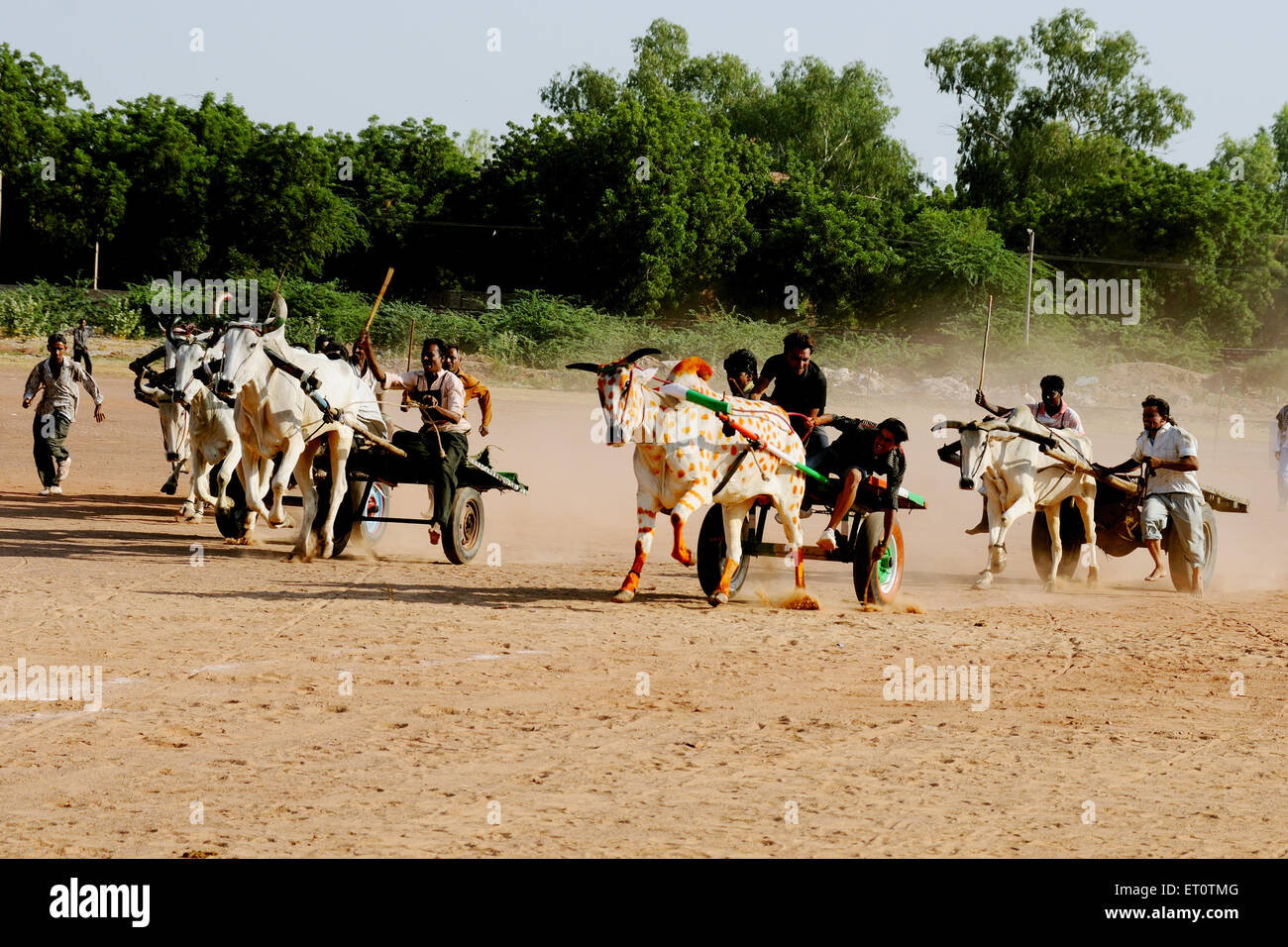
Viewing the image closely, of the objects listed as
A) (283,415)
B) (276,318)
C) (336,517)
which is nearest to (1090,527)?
(336,517)

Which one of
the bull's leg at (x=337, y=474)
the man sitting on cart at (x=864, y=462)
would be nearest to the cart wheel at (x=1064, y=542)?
the man sitting on cart at (x=864, y=462)

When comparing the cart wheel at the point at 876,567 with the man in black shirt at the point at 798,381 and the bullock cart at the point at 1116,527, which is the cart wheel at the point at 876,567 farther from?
the bullock cart at the point at 1116,527

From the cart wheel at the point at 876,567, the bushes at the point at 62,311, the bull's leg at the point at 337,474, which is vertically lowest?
the cart wheel at the point at 876,567

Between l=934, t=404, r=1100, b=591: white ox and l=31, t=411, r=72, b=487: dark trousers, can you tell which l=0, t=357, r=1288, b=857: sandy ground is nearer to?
l=934, t=404, r=1100, b=591: white ox

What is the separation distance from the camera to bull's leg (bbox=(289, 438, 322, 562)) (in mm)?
13508

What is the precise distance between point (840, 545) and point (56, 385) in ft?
35.5

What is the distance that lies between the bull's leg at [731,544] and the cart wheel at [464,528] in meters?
2.90

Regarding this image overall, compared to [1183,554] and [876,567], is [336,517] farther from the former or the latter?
[1183,554]

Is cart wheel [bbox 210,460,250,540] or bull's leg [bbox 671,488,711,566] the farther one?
cart wheel [bbox 210,460,250,540]

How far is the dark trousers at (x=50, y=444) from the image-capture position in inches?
720

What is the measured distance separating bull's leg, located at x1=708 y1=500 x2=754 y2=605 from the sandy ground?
25cm

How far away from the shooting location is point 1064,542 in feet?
47.6

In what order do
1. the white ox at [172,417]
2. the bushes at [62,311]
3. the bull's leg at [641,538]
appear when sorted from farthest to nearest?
the bushes at [62,311] < the white ox at [172,417] < the bull's leg at [641,538]

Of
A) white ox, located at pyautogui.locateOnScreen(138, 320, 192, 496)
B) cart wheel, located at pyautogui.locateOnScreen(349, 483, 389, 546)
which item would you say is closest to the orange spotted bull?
cart wheel, located at pyautogui.locateOnScreen(349, 483, 389, 546)
